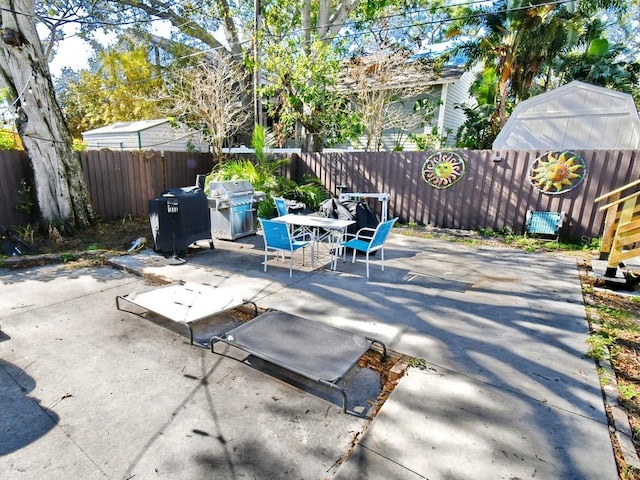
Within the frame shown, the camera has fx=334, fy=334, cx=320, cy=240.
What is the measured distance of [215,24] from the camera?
1321cm

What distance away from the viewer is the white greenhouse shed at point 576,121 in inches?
332

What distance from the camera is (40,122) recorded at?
234 inches

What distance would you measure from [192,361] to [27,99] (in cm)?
609

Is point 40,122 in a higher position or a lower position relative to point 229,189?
higher

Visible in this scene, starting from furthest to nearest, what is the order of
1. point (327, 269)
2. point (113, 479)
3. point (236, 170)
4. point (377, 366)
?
point (236, 170) → point (327, 269) → point (377, 366) → point (113, 479)

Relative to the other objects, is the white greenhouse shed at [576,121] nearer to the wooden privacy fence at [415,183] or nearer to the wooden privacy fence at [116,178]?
the wooden privacy fence at [415,183]

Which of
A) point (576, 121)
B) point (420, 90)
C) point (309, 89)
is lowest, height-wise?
point (576, 121)

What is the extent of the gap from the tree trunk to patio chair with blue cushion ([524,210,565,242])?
9.14m

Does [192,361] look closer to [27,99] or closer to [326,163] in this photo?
[27,99]

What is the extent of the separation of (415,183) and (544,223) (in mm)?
2887

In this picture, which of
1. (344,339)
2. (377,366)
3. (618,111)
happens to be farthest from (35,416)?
(618,111)

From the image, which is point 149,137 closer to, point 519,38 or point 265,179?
point 265,179

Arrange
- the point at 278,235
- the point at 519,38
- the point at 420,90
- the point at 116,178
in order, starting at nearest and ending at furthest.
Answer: the point at 278,235 < the point at 116,178 < the point at 519,38 < the point at 420,90

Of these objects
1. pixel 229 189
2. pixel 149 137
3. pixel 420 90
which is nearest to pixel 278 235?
pixel 229 189
